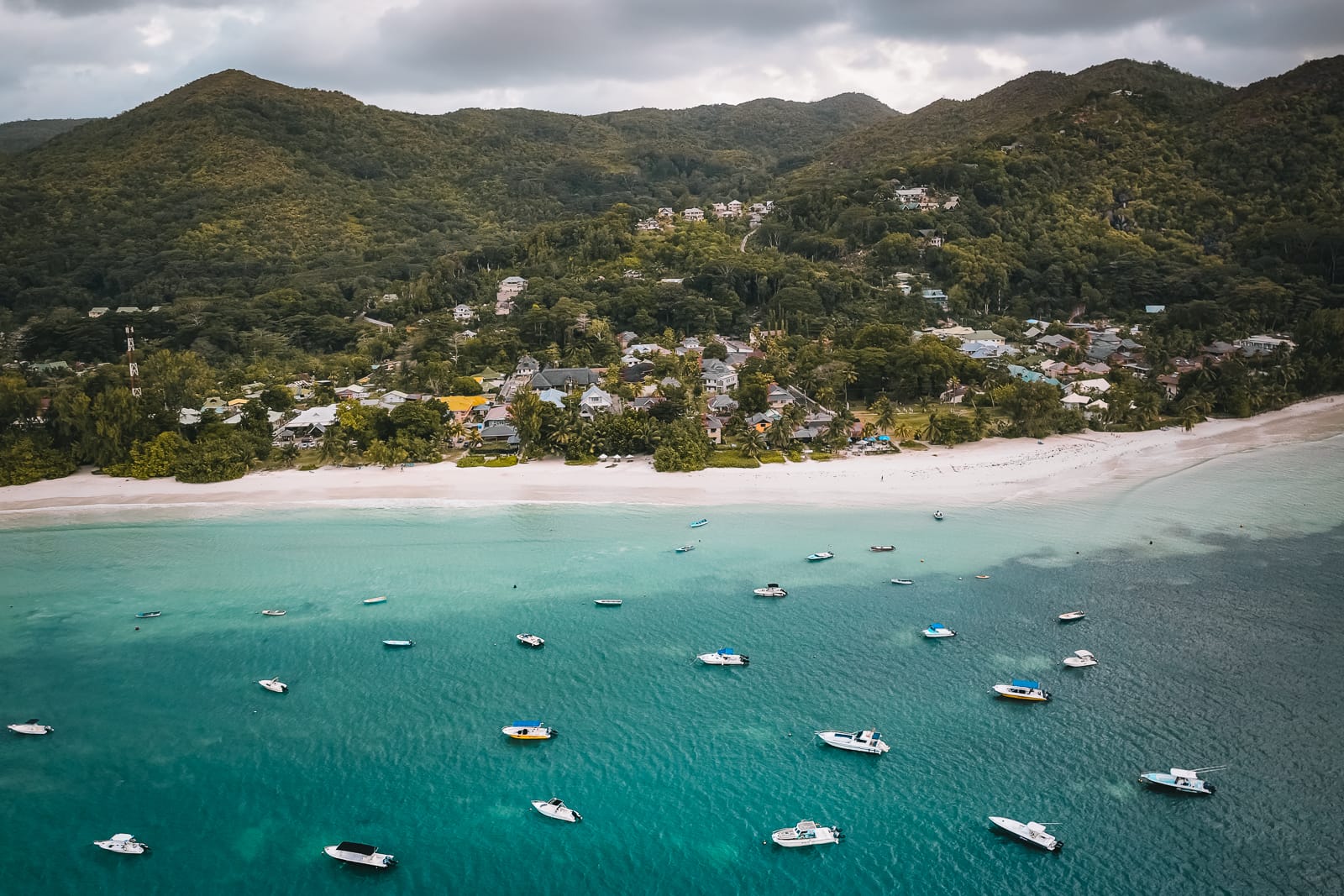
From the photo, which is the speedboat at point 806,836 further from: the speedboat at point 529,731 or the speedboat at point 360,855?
the speedboat at point 360,855

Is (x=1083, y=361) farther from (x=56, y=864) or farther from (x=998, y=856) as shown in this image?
(x=56, y=864)

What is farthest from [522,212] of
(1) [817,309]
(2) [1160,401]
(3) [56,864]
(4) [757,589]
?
(3) [56,864]

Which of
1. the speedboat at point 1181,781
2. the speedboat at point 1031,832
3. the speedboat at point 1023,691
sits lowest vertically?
the speedboat at point 1031,832

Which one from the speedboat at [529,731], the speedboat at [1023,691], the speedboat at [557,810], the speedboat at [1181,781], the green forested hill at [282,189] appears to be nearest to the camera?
the speedboat at [557,810]

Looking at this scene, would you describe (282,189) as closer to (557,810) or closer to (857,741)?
(557,810)

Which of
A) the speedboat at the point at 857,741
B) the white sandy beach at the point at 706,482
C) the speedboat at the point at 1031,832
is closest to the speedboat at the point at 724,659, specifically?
the speedboat at the point at 857,741

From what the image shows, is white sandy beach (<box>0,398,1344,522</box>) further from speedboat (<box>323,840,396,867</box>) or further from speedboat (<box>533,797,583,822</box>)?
speedboat (<box>323,840,396,867</box>)

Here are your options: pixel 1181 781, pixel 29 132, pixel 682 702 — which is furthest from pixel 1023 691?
pixel 29 132
